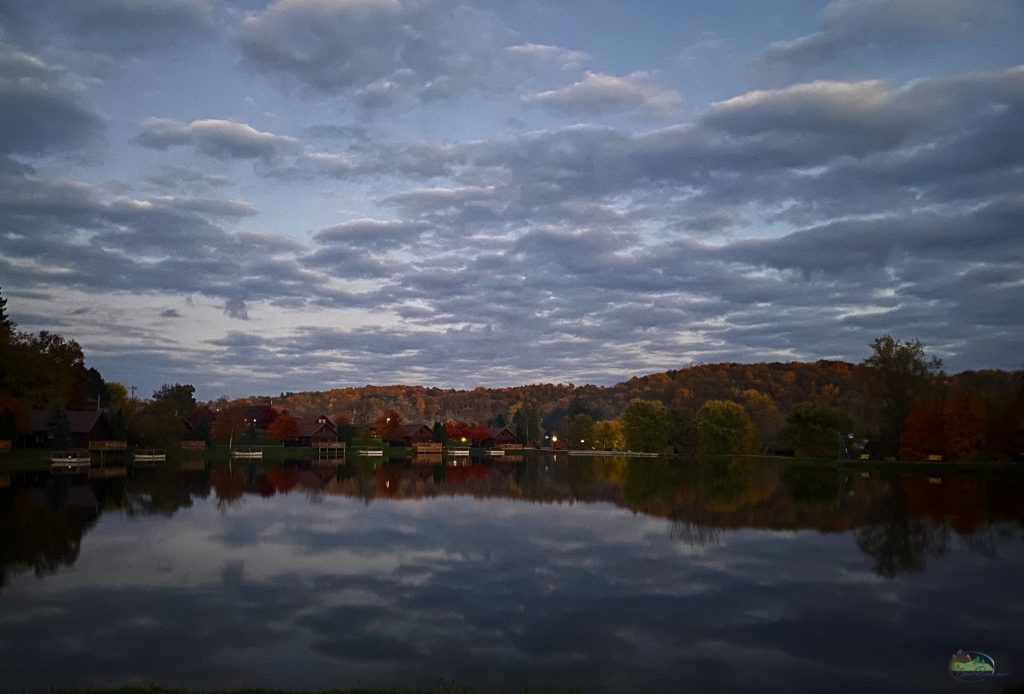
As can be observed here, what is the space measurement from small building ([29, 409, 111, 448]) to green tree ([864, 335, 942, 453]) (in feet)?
284

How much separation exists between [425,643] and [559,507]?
2456cm

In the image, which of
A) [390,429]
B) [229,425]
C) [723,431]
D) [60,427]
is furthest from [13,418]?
[723,431]

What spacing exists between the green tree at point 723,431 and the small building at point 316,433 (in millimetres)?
56816

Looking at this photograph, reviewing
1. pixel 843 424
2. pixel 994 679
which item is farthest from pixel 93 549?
pixel 843 424

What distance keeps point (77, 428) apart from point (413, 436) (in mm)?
55835

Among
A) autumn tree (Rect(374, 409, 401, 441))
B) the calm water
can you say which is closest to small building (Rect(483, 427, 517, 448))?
autumn tree (Rect(374, 409, 401, 441))

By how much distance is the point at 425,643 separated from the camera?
14219 mm

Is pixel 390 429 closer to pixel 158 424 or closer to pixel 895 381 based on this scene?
pixel 158 424

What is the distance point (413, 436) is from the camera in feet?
408

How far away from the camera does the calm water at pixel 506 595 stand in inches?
505

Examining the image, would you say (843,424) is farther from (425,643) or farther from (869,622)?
(425,643)

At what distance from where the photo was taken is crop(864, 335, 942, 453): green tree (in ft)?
271

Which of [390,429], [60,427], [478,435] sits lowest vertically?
[478,435]

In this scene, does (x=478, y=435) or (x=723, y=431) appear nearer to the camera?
(x=723, y=431)
